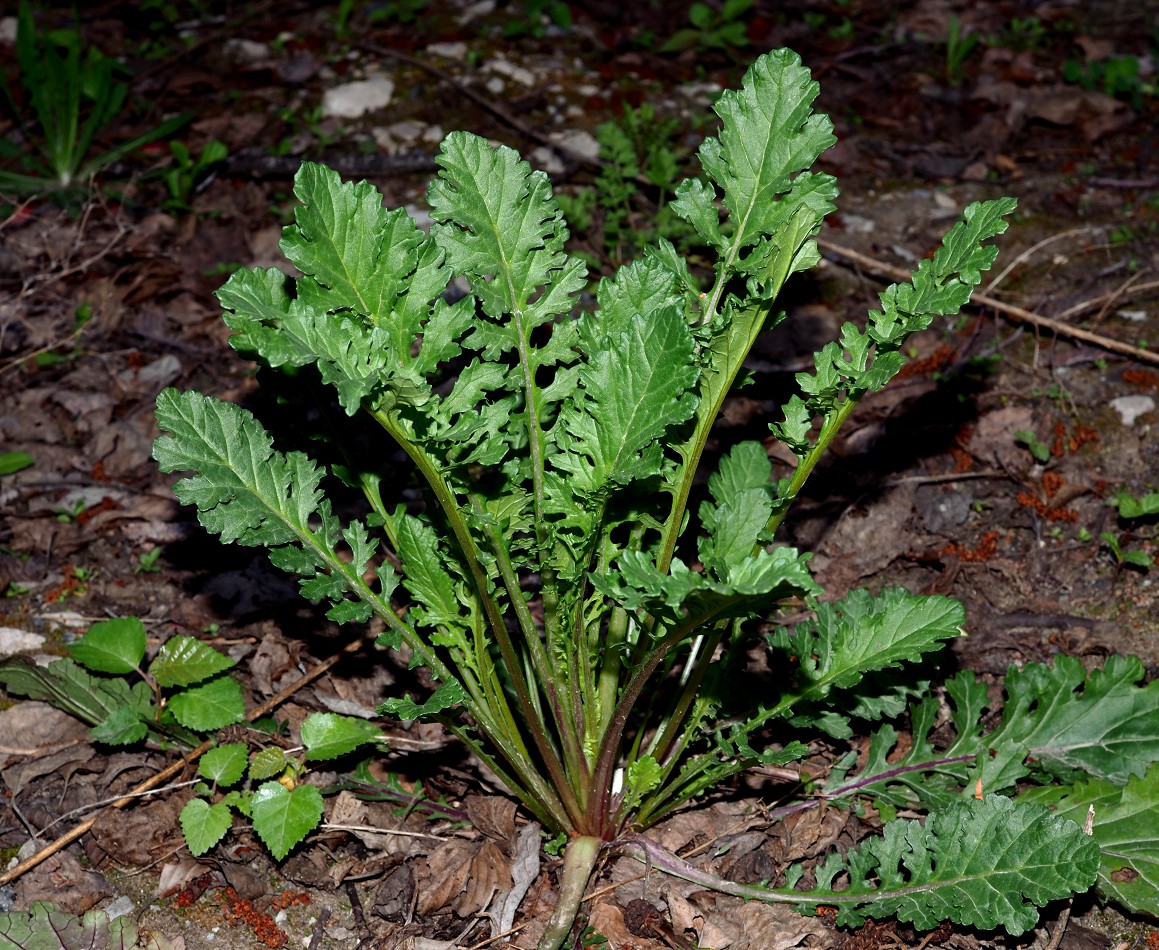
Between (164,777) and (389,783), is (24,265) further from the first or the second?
(389,783)

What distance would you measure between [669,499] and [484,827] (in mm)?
852

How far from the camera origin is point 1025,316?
376 cm

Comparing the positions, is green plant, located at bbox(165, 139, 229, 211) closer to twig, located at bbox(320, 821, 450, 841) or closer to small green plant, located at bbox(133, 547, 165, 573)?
small green plant, located at bbox(133, 547, 165, 573)

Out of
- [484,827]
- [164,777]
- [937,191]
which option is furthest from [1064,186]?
[164,777]

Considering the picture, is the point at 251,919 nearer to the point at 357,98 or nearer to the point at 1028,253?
the point at 1028,253

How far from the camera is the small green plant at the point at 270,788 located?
98.9 inches

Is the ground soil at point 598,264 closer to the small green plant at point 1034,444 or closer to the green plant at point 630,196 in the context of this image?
the small green plant at point 1034,444

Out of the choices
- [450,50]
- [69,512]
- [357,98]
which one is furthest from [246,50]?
[69,512]

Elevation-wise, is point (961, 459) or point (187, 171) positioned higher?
point (187, 171)

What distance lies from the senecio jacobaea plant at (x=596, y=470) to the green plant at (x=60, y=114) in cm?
248

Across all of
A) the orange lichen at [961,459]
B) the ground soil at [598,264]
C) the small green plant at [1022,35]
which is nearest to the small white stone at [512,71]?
the ground soil at [598,264]

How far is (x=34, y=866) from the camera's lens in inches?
101

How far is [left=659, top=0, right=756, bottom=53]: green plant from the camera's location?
17.0 ft

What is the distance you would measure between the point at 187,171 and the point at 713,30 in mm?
2434
